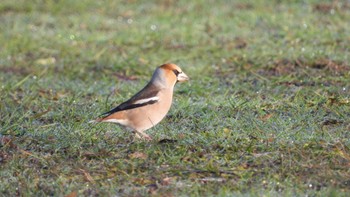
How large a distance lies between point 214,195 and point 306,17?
7086mm

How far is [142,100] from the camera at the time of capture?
745 centimetres

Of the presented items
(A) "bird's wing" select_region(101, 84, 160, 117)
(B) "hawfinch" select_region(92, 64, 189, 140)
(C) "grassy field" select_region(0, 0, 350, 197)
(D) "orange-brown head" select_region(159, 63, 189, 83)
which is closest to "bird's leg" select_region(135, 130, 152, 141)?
(B) "hawfinch" select_region(92, 64, 189, 140)

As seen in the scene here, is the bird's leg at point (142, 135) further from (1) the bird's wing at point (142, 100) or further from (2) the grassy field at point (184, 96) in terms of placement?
(1) the bird's wing at point (142, 100)

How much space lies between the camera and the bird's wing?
24.1 feet

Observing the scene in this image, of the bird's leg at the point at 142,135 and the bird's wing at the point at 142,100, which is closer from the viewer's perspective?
the bird's leg at the point at 142,135

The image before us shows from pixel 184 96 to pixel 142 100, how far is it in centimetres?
167

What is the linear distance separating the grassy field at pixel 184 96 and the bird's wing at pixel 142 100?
Result: 0.74ft

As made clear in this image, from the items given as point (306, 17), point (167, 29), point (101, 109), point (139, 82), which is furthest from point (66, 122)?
point (306, 17)

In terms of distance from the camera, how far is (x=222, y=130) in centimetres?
721

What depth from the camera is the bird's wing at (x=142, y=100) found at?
735cm

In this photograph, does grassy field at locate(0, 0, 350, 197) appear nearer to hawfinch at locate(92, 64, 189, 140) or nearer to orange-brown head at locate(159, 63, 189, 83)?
hawfinch at locate(92, 64, 189, 140)

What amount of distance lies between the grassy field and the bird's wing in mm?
225

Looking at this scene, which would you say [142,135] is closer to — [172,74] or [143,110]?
[143,110]

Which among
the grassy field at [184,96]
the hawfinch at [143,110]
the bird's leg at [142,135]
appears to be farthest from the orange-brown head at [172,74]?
the bird's leg at [142,135]
